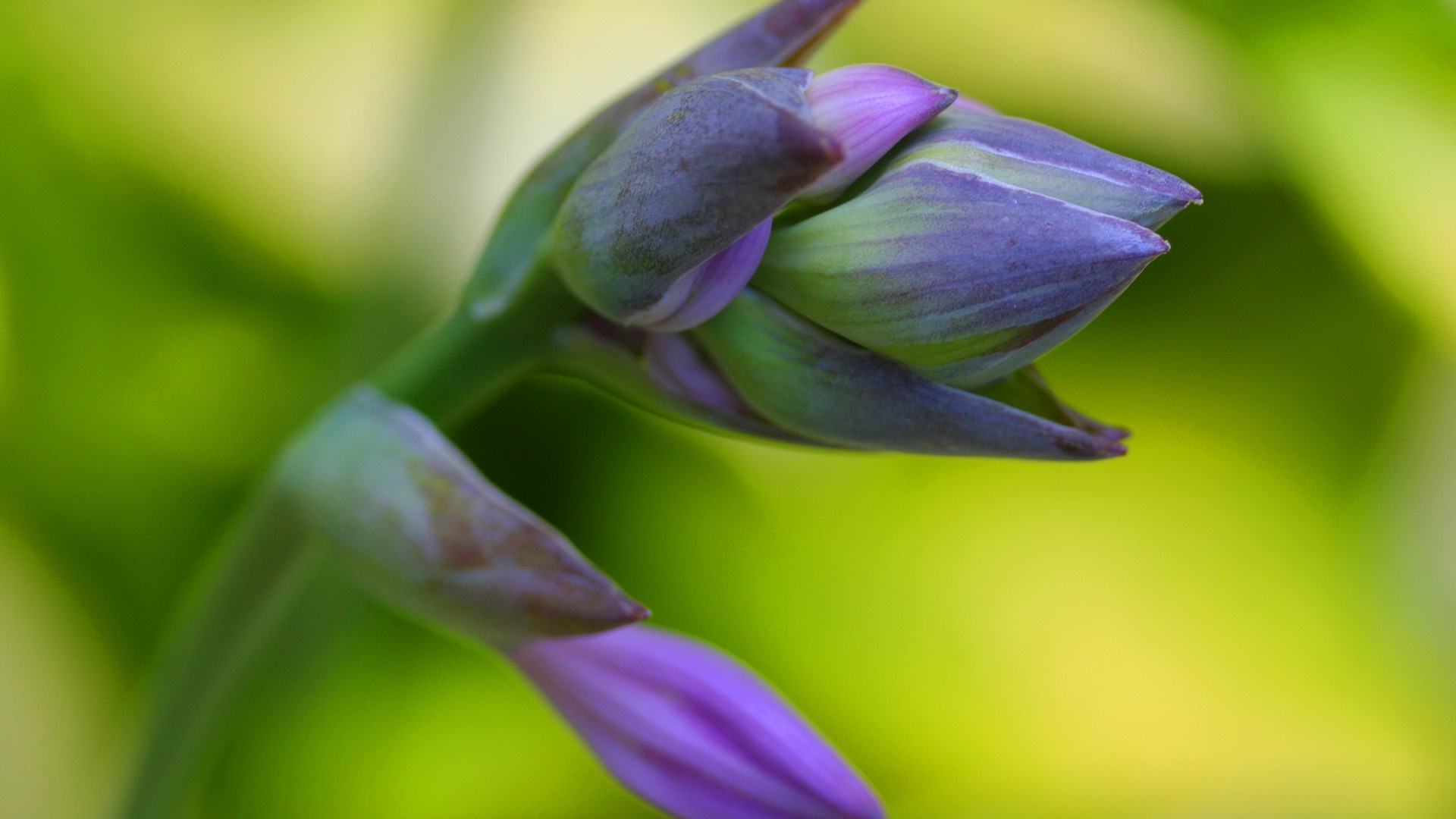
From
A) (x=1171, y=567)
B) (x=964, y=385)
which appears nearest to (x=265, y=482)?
(x=964, y=385)

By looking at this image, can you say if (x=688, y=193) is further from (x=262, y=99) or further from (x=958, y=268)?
(x=262, y=99)

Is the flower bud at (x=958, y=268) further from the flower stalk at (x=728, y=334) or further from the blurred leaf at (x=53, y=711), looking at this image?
the blurred leaf at (x=53, y=711)

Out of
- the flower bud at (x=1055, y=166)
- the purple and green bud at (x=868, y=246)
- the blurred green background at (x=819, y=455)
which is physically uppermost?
the flower bud at (x=1055, y=166)

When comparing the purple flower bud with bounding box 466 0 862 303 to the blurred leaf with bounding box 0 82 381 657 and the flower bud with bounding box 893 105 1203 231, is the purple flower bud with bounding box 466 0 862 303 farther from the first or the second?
the blurred leaf with bounding box 0 82 381 657

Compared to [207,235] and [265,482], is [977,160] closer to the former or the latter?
[265,482]

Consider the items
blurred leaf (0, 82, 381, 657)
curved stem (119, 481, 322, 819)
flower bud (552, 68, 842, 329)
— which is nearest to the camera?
flower bud (552, 68, 842, 329)

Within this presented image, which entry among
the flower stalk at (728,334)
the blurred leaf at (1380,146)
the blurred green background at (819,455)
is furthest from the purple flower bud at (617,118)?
the blurred leaf at (1380,146)

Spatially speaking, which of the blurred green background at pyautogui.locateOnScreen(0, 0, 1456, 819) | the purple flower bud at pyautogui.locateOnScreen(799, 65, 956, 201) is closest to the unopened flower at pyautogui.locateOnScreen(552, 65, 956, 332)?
the purple flower bud at pyautogui.locateOnScreen(799, 65, 956, 201)
